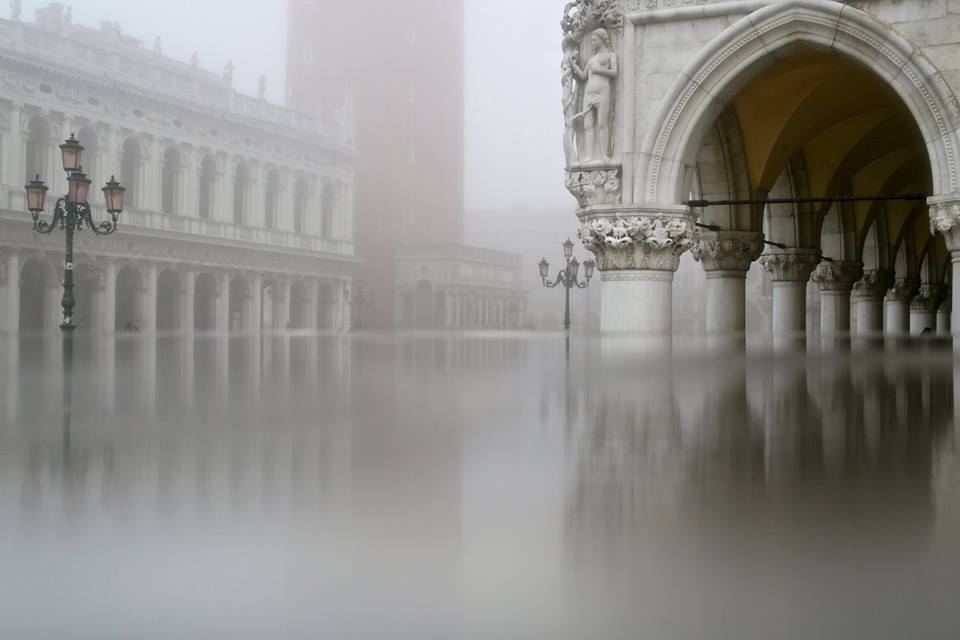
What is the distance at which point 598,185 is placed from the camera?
9.05m

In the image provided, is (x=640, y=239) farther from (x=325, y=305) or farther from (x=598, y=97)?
(x=325, y=305)

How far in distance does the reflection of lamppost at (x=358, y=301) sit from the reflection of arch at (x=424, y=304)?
2.24m

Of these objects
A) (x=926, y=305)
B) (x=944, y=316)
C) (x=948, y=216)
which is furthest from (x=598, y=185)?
(x=944, y=316)

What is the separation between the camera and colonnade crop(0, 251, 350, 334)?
108 feet

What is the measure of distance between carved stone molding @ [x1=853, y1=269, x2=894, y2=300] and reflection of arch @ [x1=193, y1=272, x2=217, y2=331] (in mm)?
27703

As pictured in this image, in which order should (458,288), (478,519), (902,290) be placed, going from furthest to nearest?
1. (458,288)
2. (902,290)
3. (478,519)

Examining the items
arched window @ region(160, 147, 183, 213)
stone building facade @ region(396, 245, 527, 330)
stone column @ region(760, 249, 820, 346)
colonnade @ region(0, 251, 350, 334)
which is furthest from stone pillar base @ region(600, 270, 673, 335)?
stone building facade @ region(396, 245, 527, 330)

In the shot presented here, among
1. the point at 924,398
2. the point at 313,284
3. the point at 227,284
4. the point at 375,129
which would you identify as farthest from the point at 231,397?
the point at 375,129

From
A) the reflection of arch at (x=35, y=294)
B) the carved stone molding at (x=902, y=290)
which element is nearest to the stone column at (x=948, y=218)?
the carved stone molding at (x=902, y=290)

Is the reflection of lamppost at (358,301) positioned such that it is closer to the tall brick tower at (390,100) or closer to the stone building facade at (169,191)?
the stone building facade at (169,191)

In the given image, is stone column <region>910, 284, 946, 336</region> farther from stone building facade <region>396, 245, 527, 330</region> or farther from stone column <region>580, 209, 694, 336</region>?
stone building facade <region>396, 245, 527, 330</region>

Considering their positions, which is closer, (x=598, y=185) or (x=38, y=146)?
(x=598, y=185)

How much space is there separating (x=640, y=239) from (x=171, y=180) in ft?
113

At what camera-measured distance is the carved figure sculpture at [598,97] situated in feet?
29.6
